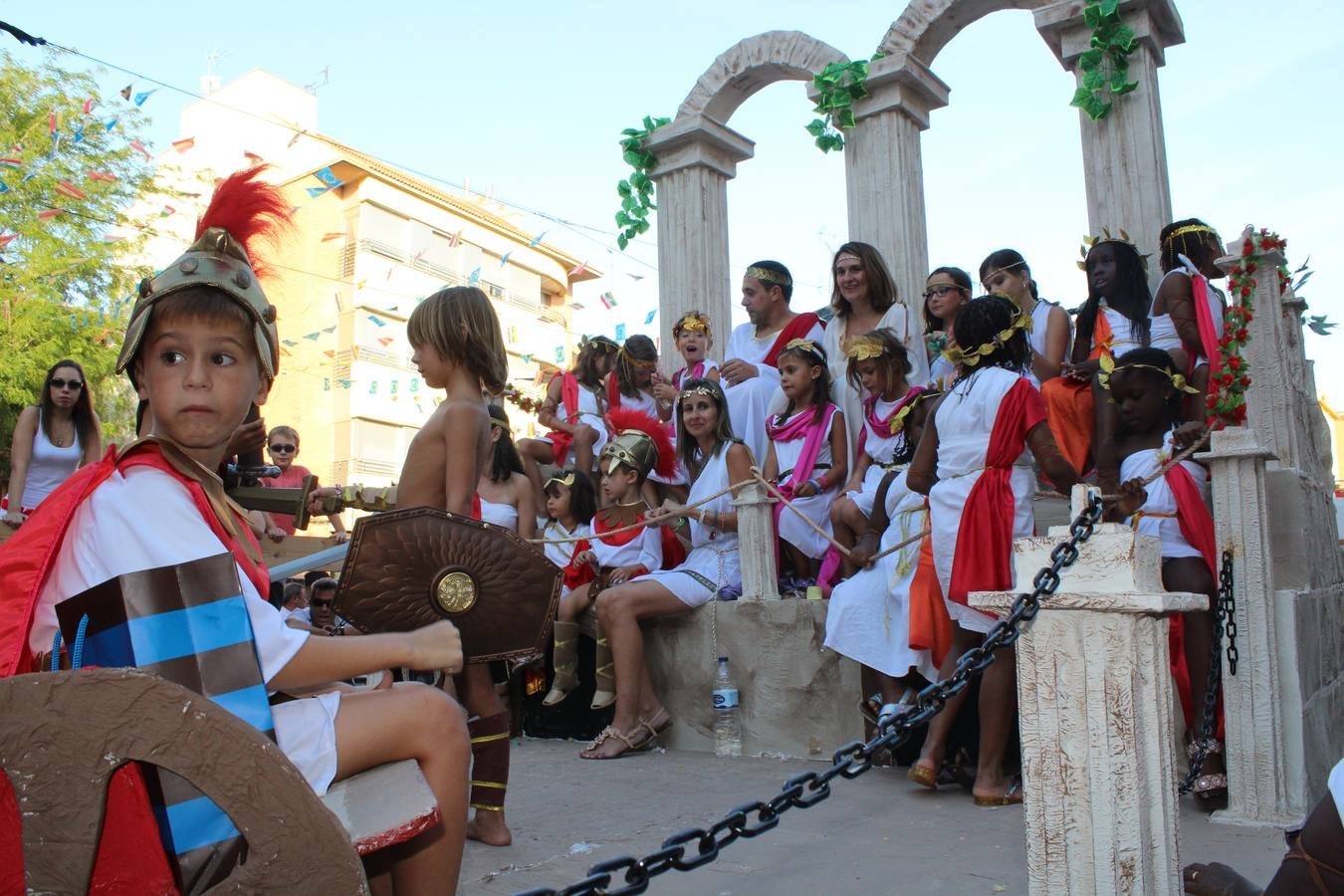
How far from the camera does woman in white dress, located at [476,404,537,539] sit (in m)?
7.00

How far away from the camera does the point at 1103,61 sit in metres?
6.70

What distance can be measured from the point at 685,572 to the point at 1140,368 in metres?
2.62

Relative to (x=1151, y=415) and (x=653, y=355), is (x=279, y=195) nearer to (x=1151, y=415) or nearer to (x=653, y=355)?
(x=1151, y=415)

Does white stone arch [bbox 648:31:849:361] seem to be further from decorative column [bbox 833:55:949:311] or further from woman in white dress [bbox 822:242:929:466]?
woman in white dress [bbox 822:242:929:466]

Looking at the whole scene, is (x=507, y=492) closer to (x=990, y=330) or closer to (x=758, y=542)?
(x=758, y=542)

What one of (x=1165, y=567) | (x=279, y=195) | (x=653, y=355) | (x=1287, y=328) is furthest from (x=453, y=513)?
(x=653, y=355)

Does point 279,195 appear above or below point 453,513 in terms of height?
above

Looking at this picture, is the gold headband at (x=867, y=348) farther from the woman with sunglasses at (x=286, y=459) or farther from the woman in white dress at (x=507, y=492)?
the woman with sunglasses at (x=286, y=459)

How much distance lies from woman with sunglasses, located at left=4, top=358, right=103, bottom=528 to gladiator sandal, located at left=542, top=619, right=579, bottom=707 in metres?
3.41

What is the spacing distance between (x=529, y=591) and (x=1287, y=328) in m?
3.92

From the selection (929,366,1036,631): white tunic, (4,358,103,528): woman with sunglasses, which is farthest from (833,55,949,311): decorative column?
(4,358,103,528): woman with sunglasses

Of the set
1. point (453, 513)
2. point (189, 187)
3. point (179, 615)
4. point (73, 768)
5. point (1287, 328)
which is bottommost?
point (73, 768)

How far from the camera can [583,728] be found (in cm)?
638

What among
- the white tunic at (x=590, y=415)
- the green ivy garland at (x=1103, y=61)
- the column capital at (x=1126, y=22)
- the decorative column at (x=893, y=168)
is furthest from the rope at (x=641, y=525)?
the column capital at (x=1126, y=22)
